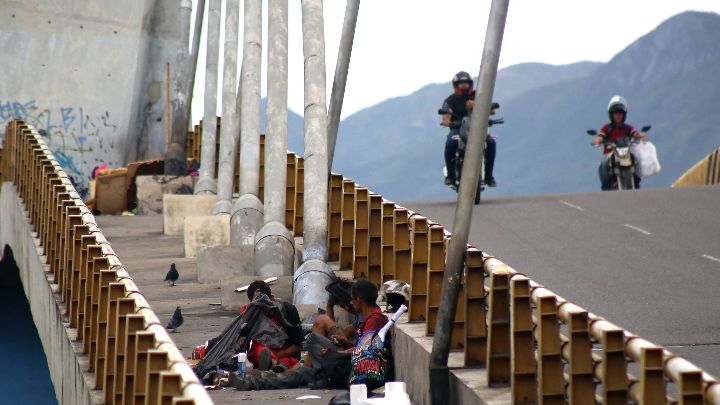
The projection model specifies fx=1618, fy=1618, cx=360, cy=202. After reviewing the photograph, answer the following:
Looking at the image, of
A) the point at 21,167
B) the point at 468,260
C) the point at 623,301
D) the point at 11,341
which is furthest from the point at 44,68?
the point at 468,260

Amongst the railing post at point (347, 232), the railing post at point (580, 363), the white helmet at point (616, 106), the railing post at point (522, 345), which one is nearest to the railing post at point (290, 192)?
the railing post at point (347, 232)

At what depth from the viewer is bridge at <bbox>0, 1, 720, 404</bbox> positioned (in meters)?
8.69

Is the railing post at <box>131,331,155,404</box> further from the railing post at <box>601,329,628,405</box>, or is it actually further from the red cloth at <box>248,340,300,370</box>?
the red cloth at <box>248,340,300,370</box>

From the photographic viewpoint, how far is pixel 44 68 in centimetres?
3238

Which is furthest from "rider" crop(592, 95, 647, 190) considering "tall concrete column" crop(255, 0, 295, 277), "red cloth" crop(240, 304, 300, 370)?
"red cloth" crop(240, 304, 300, 370)

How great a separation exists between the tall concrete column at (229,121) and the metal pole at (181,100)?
3940 mm

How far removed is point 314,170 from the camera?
17.4 m

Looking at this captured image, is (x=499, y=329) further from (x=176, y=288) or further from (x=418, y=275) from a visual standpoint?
(x=176, y=288)

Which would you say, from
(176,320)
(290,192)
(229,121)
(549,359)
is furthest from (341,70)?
(549,359)

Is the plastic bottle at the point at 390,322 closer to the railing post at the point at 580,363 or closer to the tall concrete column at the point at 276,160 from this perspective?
the railing post at the point at 580,363

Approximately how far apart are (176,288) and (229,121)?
22.0ft

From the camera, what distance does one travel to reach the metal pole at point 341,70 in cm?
1975

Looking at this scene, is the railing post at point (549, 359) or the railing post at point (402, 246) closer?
the railing post at point (549, 359)

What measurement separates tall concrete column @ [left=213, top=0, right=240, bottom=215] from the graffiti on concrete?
686cm
